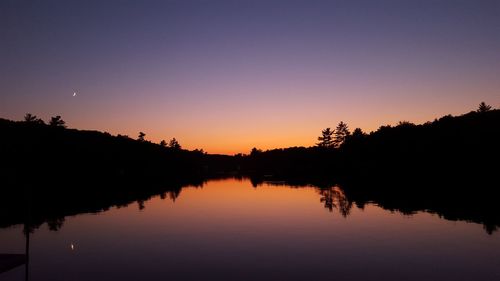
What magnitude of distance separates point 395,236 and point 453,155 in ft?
273

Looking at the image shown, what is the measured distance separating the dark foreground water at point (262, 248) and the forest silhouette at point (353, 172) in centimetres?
626

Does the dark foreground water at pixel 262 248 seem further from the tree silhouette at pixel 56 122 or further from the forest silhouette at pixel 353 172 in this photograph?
the tree silhouette at pixel 56 122

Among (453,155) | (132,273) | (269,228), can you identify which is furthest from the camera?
(453,155)

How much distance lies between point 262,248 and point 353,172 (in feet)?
410

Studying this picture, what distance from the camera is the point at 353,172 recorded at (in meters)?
150

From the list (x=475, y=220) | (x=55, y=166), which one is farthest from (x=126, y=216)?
(x=55, y=166)

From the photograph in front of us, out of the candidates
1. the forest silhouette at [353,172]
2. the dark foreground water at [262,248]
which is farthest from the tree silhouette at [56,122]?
the dark foreground water at [262,248]

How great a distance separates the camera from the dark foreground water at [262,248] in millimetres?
23672

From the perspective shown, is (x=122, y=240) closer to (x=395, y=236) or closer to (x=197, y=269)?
(x=197, y=269)

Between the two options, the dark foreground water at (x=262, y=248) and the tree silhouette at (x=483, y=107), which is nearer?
the dark foreground water at (x=262, y=248)

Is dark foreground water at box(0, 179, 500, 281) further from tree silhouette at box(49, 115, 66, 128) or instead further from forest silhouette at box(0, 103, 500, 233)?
tree silhouette at box(49, 115, 66, 128)

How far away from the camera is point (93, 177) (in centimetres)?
13825

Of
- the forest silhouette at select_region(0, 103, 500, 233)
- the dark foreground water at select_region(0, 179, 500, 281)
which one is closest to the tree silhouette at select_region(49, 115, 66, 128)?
the forest silhouette at select_region(0, 103, 500, 233)

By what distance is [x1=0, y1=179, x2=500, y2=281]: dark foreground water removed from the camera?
77.7 ft
